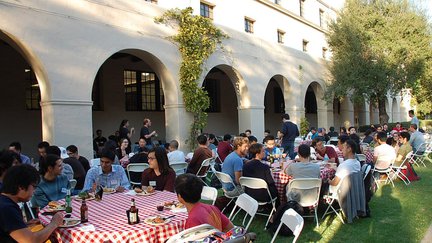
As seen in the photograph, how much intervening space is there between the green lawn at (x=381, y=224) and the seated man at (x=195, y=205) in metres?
2.37

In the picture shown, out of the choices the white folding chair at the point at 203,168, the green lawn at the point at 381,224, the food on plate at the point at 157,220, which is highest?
the food on plate at the point at 157,220

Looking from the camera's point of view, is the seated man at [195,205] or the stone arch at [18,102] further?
the stone arch at [18,102]

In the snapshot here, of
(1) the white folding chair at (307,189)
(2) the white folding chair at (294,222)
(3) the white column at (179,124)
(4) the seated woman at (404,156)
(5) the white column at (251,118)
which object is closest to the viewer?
(2) the white folding chair at (294,222)

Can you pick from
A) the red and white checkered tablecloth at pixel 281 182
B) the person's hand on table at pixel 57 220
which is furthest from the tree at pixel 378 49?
the person's hand on table at pixel 57 220

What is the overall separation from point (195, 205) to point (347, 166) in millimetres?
3578

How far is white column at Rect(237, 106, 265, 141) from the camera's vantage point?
15.3m

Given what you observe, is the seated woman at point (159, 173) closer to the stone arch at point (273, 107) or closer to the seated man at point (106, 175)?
the seated man at point (106, 175)

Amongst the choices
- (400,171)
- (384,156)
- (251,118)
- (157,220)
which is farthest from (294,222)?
(251,118)

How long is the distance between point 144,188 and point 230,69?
10525mm

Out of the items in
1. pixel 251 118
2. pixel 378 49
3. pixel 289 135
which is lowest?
pixel 289 135

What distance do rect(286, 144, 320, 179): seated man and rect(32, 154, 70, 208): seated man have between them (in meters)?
3.43

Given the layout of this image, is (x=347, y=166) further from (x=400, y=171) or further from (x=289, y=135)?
(x=289, y=135)

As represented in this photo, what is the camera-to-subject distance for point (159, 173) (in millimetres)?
5117

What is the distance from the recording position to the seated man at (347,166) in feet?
19.0
